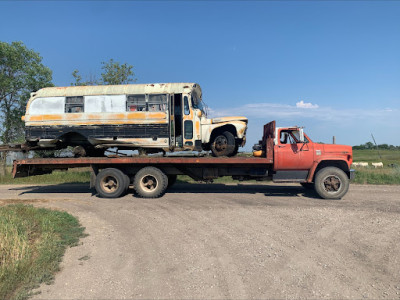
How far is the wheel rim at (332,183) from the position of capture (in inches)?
359

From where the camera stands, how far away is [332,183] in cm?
912

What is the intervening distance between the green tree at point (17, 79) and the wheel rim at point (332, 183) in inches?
736

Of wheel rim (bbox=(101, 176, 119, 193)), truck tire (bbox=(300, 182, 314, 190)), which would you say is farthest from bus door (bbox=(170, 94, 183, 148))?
truck tire (bbox=(300, 182, 314, 190))

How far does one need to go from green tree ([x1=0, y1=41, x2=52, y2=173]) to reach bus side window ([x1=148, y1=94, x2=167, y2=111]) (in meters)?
12.8

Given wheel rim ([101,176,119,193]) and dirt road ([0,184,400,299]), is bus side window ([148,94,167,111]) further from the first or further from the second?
dirt road ([0,184,400,299])

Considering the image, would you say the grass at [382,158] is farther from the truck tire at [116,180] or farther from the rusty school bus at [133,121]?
the truck tire at [116,180]

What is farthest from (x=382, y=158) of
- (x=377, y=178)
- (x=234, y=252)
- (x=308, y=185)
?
(x=234, y=252)

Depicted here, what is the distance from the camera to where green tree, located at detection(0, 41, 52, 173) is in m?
18.4

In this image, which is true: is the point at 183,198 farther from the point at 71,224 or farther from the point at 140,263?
the point at 140,263

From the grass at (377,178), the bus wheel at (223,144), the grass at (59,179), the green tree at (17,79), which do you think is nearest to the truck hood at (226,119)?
the bus wheel at (223,144)

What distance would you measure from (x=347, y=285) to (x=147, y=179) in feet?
24.7

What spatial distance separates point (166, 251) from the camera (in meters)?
4.77

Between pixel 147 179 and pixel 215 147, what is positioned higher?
pixel 215 147


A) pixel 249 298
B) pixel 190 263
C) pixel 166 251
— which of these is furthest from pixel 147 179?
pixel 249 298
